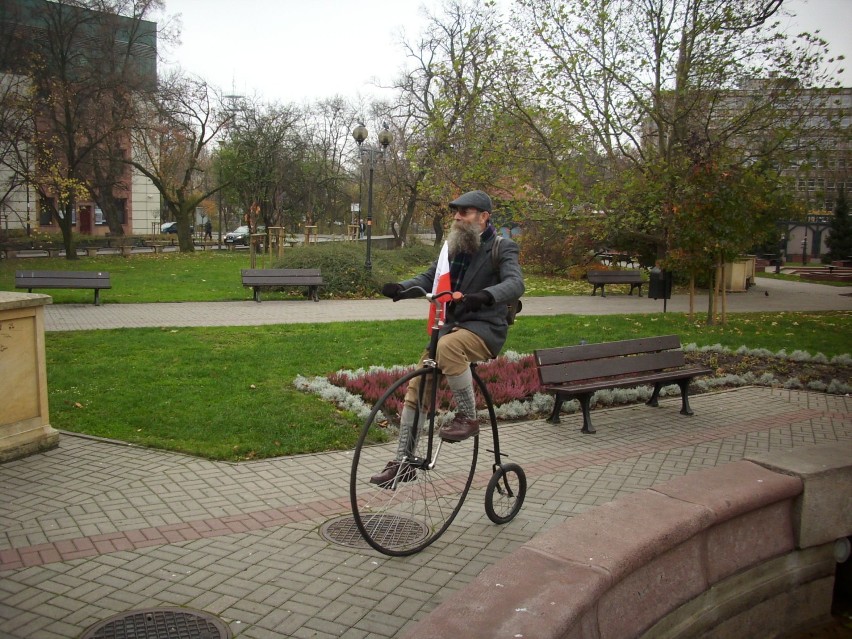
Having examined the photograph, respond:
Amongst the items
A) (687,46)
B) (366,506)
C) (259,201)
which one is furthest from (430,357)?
(259,201)

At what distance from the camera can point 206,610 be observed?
13.3 feet

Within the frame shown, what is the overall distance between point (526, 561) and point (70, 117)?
115 feet

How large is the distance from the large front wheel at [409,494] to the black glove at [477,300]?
50cm

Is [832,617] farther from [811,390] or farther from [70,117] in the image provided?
[70,117]

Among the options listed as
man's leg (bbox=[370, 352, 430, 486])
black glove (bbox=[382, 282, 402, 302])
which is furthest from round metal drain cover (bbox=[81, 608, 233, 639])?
black glove (bbox=[382, 282, 402, 302])

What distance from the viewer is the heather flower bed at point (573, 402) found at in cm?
875

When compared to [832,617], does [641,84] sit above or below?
above

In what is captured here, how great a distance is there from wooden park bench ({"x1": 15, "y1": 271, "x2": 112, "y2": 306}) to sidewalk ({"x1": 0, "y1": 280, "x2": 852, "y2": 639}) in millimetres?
11839

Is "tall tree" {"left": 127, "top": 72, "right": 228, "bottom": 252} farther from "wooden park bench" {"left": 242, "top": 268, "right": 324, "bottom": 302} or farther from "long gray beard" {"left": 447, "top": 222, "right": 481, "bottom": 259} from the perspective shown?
"long gray beard" {"left": 447, "top": 222, "right": 481, "bottom": 259}

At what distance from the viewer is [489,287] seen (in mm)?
4867

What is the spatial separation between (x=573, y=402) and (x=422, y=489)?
13.2 feet

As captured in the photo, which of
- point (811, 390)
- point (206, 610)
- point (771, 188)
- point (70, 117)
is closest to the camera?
point (206, 610)

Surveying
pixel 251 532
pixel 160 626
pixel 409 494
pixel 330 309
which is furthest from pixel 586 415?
pixel 330 309

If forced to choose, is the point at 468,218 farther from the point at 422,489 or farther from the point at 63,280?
the point at 63,280
